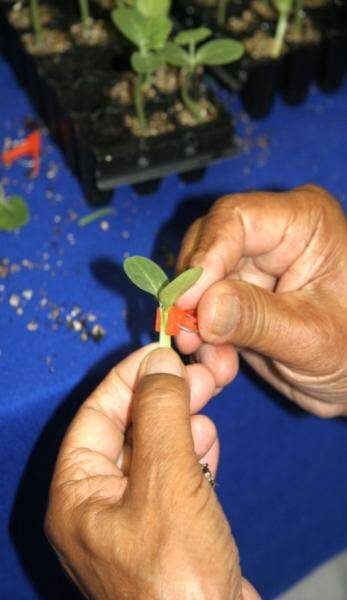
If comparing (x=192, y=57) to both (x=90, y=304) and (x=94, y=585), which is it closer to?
(x=90, y=304)

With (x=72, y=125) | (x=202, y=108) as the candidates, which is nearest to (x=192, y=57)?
(x=202, y=108)

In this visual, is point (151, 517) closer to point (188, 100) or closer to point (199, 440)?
point (199, 440)

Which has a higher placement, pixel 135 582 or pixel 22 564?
pixel 135 582

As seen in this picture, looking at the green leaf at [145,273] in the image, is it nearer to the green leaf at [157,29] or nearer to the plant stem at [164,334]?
the plant stem at [164,334]

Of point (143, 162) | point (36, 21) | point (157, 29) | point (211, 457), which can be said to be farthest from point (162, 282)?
point (36, 21)

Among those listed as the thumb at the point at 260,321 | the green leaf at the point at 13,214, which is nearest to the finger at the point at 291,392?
the thumb at the point at 260,321

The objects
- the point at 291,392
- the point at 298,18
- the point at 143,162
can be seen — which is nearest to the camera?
the point at 291,392
